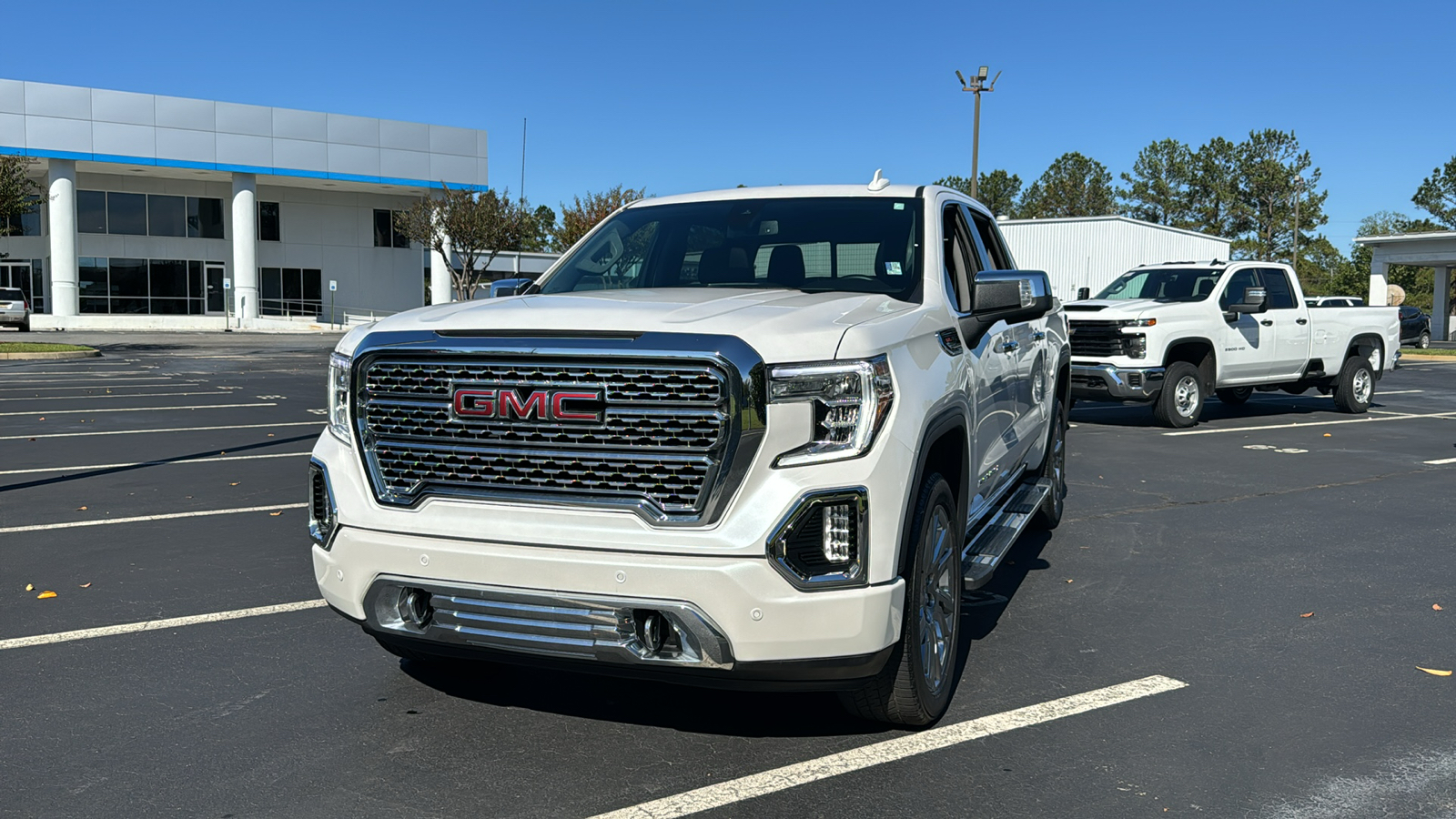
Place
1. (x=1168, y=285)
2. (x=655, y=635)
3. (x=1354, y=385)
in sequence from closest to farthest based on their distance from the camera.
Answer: (x=655, y=635) → (x=1168, y=285) → (x=1354, y=385)

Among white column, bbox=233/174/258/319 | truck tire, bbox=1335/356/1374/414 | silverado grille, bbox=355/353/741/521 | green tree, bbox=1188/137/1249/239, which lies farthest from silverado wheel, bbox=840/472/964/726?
green tree, bbox=1188/137/1249/239

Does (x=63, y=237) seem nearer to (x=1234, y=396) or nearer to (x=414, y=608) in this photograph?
(x=1234, y=396)

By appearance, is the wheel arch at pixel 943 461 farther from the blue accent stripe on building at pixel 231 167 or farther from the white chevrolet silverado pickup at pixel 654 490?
the blue accent stripe on building at pixel 231 167

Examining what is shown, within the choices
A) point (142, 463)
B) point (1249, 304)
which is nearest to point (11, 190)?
point (142, 463)

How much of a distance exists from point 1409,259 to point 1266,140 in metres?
28.7

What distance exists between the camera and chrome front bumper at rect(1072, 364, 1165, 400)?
44.8ft

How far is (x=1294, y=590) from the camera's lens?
6121mm

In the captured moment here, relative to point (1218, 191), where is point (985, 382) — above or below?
below

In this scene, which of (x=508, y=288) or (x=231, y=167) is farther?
(x=231, y=167)

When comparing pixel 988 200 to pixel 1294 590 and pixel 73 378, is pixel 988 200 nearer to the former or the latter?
pixel 73 378

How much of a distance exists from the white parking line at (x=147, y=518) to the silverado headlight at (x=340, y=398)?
14.4 ft

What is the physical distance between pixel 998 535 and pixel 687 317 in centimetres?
223

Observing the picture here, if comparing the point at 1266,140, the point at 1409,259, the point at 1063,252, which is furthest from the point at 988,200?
the point at 1063,252

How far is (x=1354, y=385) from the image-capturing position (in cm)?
1620
